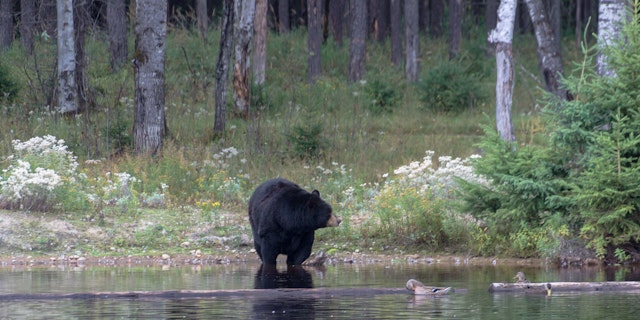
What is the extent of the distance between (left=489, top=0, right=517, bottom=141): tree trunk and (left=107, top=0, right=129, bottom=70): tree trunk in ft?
49.2

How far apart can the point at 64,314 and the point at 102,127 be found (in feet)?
43.0

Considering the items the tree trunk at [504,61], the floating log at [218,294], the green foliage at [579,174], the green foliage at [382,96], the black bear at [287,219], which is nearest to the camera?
the floating log at [218,294]

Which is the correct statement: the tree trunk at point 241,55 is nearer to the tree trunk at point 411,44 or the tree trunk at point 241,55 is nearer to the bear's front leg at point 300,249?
the tree trunk at point 411,44

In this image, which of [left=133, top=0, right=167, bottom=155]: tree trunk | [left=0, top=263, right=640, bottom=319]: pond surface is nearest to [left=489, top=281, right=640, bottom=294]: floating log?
[left=0, top=263, right=640, bottom=319]: pond surface

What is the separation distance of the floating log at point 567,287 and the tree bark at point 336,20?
1175 inches

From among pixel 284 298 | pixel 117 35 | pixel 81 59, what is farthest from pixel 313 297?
pixel 117 35

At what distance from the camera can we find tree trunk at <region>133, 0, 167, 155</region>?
66.9 feet

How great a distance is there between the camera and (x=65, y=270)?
1355cm

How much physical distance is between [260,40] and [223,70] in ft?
20.2

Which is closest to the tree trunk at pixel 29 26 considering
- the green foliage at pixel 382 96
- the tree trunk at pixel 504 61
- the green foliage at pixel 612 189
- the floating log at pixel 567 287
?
the green foliage at pixel 382 96

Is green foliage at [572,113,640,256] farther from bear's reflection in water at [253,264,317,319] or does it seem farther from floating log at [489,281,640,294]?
bear's reflection in water at [253,264,317,319]

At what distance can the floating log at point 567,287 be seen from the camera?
1096 cm

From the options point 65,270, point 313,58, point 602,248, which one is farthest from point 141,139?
point 313,58

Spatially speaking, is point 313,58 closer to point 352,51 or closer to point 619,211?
point 352,51
